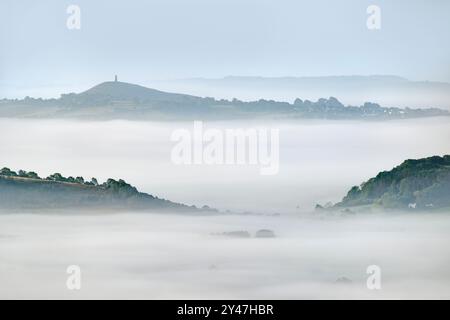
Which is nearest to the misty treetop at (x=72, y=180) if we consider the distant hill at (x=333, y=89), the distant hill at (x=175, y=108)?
the distant hill at (x=175, y=108)

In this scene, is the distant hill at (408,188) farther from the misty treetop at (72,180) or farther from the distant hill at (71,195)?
the misty treetop at (72,180)

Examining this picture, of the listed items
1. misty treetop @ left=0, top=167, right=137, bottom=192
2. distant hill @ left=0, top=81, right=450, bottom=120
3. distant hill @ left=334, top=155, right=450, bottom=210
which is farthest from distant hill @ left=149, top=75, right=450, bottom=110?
misty treetop @ left=0, top=167, right=137, bottom=192

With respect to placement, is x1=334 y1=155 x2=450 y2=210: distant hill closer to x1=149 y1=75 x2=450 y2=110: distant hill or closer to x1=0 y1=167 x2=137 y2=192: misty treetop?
x1=149 y1=75 x2=450 y2=110: distant hill

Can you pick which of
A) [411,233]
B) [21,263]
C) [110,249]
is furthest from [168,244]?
[411,233]

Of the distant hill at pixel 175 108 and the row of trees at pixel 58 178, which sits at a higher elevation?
the distant hill at pixel 175 108
